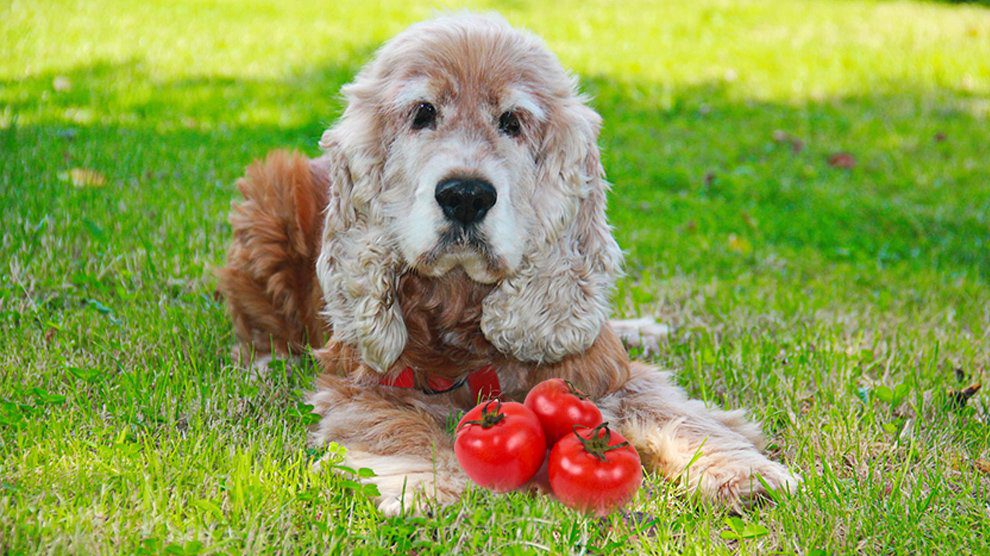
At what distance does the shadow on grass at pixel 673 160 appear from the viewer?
224 inches

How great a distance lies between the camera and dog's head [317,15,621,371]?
2906 mm

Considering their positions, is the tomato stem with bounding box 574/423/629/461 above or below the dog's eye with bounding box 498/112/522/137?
below

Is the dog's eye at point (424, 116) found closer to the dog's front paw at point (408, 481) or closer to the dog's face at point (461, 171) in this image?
the dog's face at point (461, 171)

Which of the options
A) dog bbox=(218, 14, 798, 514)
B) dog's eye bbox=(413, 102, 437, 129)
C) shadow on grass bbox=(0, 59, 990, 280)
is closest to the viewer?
dog bbox=(218, 14, 798, 514)

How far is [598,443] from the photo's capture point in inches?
101

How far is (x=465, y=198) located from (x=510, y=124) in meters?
0.43

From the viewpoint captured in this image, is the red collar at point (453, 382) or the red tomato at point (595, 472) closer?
the red tomato at point (595, 472)

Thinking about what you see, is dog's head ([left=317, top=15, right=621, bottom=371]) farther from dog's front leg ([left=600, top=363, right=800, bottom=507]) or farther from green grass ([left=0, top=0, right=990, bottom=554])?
green grass ([left=0, top=0, right=990, bottom=554])

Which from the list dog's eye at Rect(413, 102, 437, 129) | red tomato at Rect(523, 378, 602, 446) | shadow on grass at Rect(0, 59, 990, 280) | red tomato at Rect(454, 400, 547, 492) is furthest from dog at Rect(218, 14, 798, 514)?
shadow on grass at Rect(0, 59, 990, 280)

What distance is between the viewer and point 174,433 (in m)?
2.98

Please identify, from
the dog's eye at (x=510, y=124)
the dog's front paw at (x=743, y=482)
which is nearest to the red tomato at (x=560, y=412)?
the dog's front paw at (x=743, y=482)

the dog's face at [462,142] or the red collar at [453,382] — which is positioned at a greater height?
the dog's face at [462,142]

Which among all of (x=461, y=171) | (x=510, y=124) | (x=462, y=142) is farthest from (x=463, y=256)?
(x=510, y=124)

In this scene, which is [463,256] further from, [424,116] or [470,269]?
[424,116]
